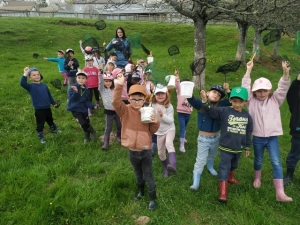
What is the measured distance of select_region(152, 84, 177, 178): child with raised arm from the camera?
4363mm

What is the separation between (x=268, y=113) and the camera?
3.87 m

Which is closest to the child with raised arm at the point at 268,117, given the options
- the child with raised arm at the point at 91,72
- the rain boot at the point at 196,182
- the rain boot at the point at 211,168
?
the rain boot at the point at 211,168

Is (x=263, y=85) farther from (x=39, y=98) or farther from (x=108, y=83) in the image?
(x=39, y=98)

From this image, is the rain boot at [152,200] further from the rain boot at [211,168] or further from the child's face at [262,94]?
the child's face at [262,94]

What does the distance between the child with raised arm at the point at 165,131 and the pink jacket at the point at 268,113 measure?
126cm

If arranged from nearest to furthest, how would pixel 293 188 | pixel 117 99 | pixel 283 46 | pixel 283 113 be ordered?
pixel 117 99, pixel 293 188, pixel 283 113, pixel 283 46

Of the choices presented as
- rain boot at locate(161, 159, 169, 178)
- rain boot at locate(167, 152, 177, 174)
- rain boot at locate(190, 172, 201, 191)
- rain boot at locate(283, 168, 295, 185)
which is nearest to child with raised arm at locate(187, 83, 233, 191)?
rain boot at locate(190, 172, 201, 191)

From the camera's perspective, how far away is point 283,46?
2177cm

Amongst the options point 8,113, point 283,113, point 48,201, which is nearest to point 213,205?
point 48,201

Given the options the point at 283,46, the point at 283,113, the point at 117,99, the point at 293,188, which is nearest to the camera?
the point at 117,99

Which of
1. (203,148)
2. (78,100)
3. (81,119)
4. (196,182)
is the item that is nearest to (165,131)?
(203,148)

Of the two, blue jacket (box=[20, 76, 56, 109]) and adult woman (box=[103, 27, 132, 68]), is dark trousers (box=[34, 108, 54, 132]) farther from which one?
adult woman (box=[103, 27, 132, 68])

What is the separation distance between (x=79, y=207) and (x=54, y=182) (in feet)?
2.68

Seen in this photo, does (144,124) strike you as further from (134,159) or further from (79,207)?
(79,207)
